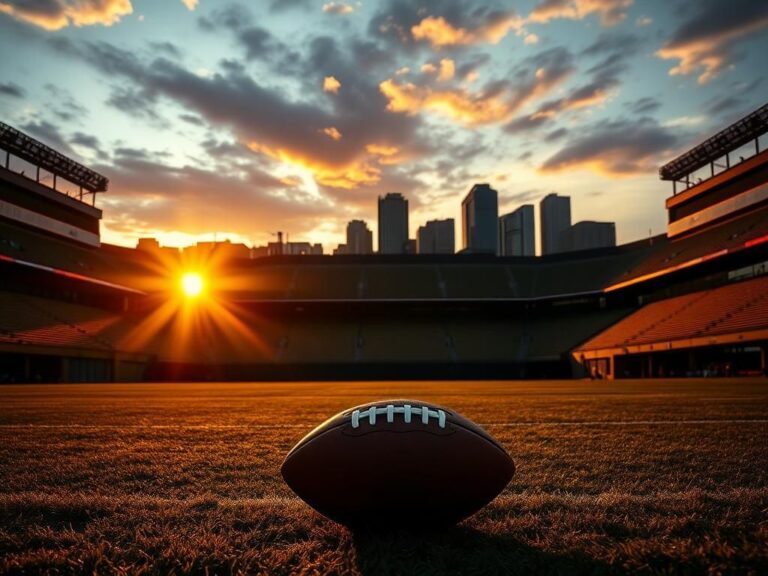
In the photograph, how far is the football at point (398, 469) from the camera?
219cm

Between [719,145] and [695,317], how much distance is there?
13.1m

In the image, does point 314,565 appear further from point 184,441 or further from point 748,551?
point 184,441

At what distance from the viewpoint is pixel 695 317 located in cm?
2881

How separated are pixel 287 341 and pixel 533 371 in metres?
17.5

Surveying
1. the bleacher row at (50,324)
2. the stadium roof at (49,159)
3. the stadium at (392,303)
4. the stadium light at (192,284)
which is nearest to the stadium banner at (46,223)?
the stadium at (392,303)

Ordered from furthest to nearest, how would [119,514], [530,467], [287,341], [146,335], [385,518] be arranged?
[287,341]
[146,335]
[530,467]
[119,514]
[385,518]

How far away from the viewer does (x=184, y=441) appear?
17.8ft

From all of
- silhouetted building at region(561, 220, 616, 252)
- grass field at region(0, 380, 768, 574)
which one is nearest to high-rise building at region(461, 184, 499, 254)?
silhouetted building at region(561, 220, 616, 252)

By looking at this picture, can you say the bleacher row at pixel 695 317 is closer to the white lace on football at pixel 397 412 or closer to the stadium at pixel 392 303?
the stadium at pixel 392 303

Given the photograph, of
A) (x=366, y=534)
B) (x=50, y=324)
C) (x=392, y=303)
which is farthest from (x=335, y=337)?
(x=366, y=534)

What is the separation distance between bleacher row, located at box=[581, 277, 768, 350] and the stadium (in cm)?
12

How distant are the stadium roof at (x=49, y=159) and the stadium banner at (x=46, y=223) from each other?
10.9 feet

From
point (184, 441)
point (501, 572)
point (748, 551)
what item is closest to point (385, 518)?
point (501, 572)

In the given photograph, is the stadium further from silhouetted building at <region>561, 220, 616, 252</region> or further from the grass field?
silhouetted building at <region>561, 220, 616, 252</region>
